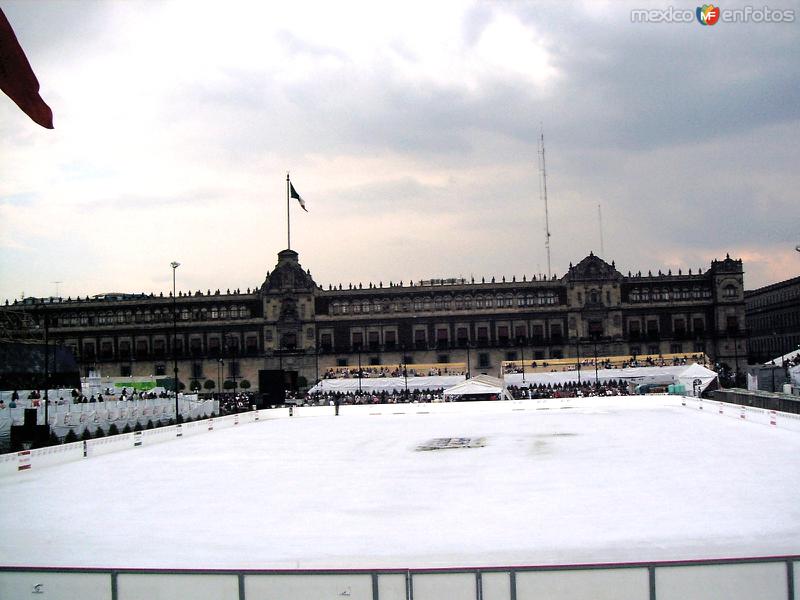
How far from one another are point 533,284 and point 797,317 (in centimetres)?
3199

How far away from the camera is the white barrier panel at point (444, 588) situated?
870cm

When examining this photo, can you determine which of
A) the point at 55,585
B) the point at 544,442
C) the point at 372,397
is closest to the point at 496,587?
the point at 55,585

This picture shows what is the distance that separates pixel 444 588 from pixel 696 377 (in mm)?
54556

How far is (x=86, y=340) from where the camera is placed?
103250 mm

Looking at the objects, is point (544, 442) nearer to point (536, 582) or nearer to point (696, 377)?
point (536, 582)

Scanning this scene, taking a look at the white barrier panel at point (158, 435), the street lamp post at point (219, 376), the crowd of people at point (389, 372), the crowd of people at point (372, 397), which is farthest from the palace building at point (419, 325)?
the white barrier panel at point (158, 435)

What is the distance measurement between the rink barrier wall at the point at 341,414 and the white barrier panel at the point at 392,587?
2076 centimetres

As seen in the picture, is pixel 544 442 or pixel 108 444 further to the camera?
pixel 108 444

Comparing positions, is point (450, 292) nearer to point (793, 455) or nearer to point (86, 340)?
Result: point (86, 340)

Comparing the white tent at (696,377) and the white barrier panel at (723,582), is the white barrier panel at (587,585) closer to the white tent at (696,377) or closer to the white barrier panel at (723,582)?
the white barrier panel at (723,582)

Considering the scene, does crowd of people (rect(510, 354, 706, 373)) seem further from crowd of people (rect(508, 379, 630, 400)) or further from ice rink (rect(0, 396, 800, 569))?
ice rink (rect(0, 396, 800, 569))

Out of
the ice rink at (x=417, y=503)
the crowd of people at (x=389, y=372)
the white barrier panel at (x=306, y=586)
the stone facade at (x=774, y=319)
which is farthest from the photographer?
the stone facade at (x=774, y=319)

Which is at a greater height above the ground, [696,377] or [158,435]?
[696,377]

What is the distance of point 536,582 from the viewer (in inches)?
343
